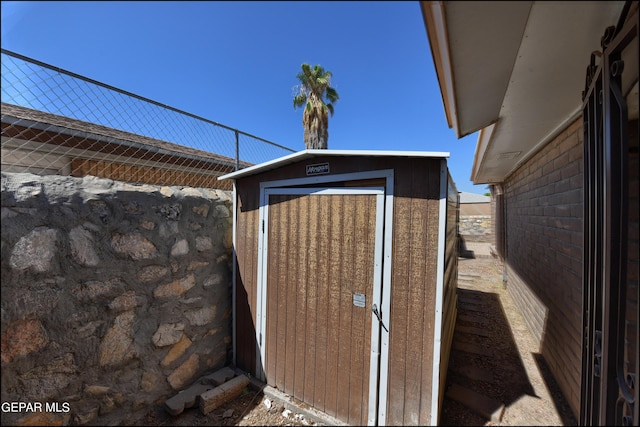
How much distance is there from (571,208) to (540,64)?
4.64 ft

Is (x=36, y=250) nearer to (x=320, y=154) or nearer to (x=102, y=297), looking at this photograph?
(x=102, y=297)

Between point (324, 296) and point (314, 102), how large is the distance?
7.28 meters

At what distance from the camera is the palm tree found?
7910mm

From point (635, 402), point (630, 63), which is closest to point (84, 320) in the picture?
point (635, 402)

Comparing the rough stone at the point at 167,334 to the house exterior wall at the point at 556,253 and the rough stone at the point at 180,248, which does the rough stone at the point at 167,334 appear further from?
the house exterior wall at the point at 556,253

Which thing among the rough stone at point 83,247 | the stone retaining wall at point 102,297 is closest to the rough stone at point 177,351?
the stone retaining wall at point 102,297

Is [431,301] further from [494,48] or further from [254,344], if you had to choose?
[254,344]

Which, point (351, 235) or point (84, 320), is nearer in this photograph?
point (84, 320)

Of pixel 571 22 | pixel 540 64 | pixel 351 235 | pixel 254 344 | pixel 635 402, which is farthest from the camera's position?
pixel 254 344

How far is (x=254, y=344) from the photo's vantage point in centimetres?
271

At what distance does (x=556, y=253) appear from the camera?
8.14 ft

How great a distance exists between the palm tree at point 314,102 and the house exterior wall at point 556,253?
222 inches

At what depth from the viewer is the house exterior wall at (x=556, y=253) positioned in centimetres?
199

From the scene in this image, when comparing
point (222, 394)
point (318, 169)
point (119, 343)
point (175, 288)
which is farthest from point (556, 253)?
point (119, 343)
